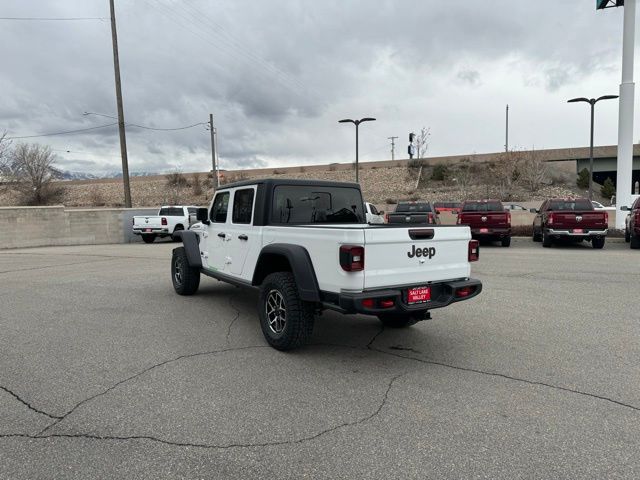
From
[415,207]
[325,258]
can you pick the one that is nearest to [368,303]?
[325,258]

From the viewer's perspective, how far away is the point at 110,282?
Answer: 987cm

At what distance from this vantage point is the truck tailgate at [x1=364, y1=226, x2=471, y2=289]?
436 centimetres

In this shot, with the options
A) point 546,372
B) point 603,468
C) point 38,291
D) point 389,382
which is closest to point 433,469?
point 603,468

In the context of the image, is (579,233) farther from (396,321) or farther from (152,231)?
(152,231)

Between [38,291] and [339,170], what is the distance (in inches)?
2617

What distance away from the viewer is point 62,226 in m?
21.5

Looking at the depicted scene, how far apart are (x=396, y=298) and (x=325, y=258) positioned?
0.77 m

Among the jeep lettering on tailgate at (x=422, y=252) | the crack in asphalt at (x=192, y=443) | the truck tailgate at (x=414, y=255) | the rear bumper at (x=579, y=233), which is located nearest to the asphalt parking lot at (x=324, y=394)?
the crack in asphalt at (x=192, y=443)

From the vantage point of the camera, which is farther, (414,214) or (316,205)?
(414,214)

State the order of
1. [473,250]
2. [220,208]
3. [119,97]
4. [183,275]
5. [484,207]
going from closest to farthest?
[473,250] < [220,208] < [183,275] < [484,207] < [119,97]

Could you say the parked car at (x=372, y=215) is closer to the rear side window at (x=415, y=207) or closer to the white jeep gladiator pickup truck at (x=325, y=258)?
the rear side window at (x=415, y=207)

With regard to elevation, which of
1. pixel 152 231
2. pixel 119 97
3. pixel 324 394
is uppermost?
pixel 119 97

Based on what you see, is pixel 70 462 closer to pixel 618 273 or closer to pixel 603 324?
pixel 603 324

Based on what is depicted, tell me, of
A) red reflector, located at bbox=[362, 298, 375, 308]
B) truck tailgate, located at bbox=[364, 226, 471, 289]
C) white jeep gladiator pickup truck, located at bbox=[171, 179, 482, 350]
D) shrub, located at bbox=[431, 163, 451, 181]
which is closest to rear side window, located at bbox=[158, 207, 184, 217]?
white jeep gladiator pickup truck, located at bbox=[171, 179, 482, 350]
